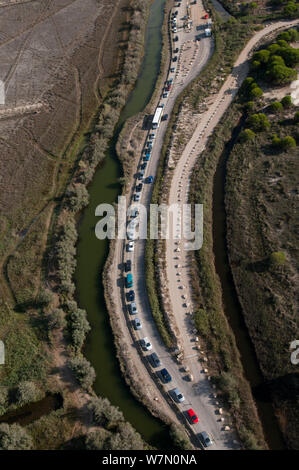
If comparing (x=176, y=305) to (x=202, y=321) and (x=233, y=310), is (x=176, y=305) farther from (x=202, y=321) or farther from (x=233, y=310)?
(x=233, y=310)

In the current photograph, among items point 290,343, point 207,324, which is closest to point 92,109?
point 207,324

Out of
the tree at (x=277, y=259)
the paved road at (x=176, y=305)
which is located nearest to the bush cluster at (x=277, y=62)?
the paved road at (x=176, y=305)

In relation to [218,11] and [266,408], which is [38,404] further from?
[218,11]

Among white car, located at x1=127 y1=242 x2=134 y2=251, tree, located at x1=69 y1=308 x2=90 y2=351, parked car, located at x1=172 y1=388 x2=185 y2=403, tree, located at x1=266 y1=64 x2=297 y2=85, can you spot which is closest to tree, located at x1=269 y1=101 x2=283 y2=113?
tree, located at x1=266 y1=64 x2=297 y2=85

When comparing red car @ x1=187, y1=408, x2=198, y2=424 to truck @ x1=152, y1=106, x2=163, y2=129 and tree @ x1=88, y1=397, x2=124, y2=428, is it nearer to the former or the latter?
tree @ x1=88, y1=397, x2=124, y2=428

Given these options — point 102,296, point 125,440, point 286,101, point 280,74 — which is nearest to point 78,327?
point 102,296
